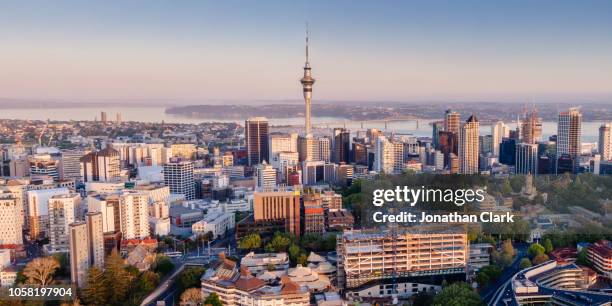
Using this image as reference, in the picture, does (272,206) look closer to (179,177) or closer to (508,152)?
(179,177)

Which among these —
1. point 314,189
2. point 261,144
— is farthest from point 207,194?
point 261,144

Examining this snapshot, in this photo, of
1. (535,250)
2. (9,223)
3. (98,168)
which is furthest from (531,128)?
(9,223)

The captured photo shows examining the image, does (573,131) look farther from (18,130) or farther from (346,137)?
(18,130)

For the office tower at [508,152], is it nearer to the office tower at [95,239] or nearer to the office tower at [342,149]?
the office tower at [342,149]

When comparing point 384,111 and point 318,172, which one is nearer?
point 318,172

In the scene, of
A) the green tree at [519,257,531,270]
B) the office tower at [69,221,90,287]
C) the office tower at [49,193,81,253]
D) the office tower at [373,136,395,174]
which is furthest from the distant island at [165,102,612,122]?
the office tower at [69,221,90,287]
